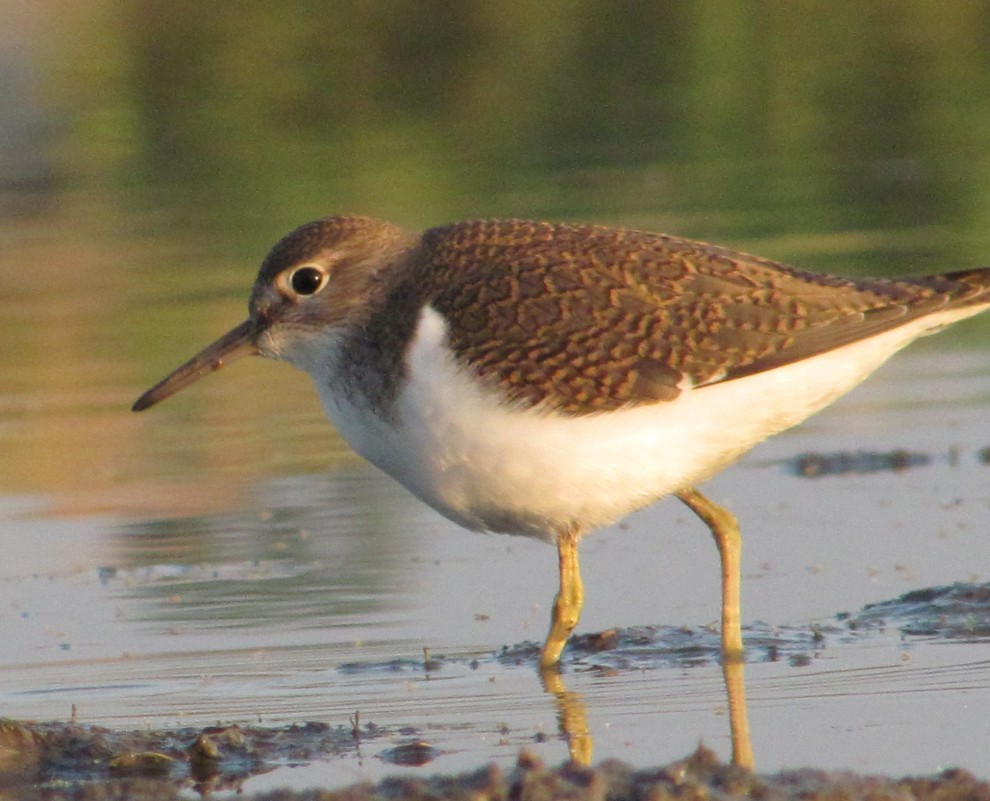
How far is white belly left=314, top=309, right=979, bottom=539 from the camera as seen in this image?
716 cm

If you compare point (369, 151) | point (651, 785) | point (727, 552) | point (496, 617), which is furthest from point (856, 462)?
point (369, 151)

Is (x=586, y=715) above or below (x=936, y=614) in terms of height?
below

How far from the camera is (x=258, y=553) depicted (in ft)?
30.9

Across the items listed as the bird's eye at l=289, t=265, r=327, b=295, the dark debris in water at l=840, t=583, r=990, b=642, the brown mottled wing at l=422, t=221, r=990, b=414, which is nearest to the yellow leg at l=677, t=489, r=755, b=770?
the dark debris in water at l=840, t=583, r=990, b=642

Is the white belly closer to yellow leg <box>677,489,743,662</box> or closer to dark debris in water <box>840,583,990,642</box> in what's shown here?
yellow leg <box>677,489,743,662</box>

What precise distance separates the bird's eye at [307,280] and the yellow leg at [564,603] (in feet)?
4.51

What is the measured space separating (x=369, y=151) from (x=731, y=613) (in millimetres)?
14774

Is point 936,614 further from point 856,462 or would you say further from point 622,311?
point 856,462

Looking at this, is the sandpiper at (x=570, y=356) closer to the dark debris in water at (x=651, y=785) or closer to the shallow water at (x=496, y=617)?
the shallow water at (x=496, y=617)

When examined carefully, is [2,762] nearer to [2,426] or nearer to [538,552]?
[538,552]

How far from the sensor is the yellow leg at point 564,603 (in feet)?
25.0

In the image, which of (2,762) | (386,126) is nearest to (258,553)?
(2,762)

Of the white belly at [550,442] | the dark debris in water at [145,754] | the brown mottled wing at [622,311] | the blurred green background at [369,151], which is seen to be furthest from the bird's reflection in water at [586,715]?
the blurred green background at [369,151]

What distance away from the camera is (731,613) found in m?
7.72
